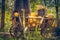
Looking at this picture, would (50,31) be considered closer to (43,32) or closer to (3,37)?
(43,32)

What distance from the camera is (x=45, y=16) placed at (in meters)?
4.13

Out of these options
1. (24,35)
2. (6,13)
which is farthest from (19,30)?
(6,13)

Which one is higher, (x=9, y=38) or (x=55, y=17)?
(x=55, y=17)

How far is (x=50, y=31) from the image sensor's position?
13.6 feet

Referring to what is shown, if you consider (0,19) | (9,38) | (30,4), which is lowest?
(9,38)

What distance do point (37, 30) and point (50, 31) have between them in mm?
236

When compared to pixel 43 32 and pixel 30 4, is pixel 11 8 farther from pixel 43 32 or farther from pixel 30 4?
pixel 43 32

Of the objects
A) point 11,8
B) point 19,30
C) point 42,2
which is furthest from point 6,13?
point 42,2

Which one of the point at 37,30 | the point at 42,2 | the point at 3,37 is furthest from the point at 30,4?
the point at 3,37

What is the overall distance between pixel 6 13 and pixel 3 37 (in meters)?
0.44

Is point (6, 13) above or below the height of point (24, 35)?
above

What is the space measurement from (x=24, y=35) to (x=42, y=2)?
0.67m

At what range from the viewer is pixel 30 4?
411 centimetres

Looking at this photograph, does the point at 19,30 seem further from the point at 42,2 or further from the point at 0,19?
the point at 42,2
